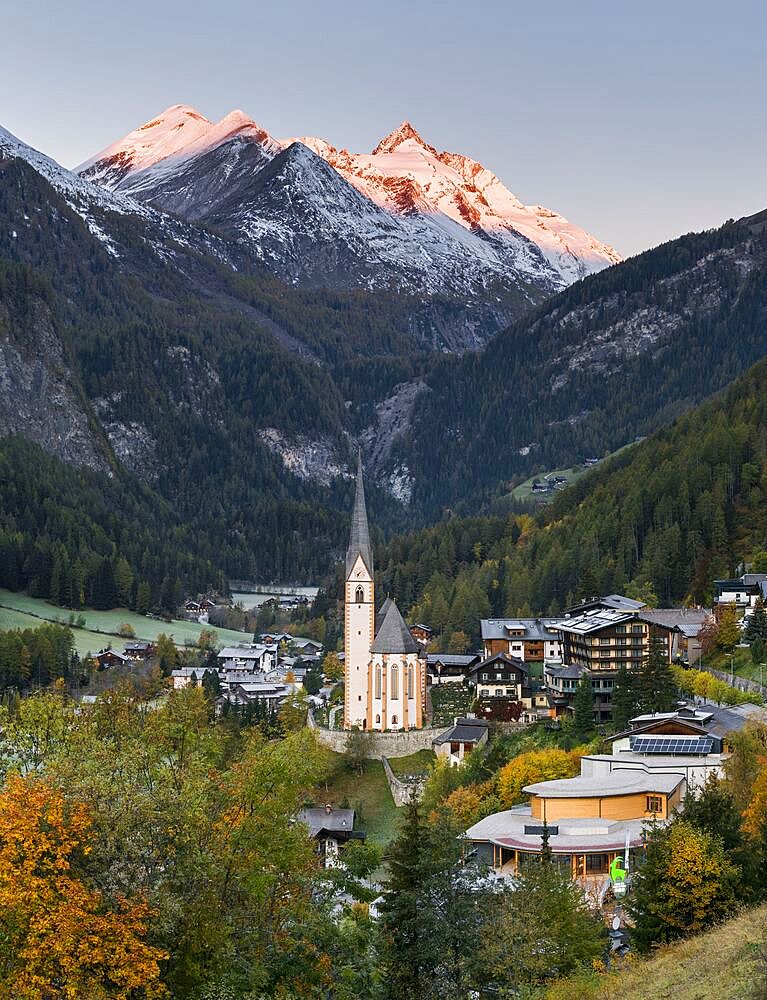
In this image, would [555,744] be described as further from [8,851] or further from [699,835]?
[8,851]

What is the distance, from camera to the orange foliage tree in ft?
112

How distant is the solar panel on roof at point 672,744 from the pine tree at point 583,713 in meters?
14.5

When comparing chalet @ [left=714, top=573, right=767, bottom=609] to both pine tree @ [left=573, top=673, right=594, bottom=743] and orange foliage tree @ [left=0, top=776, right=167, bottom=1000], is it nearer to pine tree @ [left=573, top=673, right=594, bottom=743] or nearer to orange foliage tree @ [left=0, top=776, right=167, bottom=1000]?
pine tree @ [left=573, top=673, right=594, bottom=743]

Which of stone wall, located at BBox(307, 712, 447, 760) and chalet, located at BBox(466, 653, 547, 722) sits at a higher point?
chalet, located at BBox(466, 653, 547, 722)

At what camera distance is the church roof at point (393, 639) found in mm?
114250

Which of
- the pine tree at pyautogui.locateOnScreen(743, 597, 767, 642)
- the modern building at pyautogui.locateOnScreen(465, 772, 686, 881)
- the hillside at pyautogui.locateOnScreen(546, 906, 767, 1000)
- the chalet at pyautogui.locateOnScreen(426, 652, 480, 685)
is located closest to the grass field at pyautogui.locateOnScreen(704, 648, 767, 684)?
the pine tree at pyautogui.locateOnScreen(743, 597, 767, 642)

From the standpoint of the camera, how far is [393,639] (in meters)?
115

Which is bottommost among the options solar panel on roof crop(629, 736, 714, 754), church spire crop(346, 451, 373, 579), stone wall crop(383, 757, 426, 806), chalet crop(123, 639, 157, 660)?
stone wall crop(383, 757, 426, 806)

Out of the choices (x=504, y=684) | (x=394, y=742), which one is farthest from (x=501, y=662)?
(x=394, y=742)

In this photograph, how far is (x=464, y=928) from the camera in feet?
145

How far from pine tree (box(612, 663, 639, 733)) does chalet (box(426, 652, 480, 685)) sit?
33463 mm

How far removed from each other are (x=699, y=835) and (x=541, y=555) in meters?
114

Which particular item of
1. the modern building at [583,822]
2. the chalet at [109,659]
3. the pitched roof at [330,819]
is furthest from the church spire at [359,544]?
the chalet at [109,659]

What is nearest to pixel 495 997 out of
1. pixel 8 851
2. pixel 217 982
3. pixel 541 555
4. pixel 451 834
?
pixel 451 834
